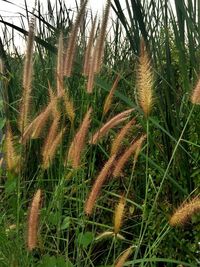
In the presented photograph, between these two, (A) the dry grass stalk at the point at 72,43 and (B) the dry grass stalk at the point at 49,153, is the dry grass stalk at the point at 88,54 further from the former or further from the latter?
(B) the dry grass stalk at the point at 49,153

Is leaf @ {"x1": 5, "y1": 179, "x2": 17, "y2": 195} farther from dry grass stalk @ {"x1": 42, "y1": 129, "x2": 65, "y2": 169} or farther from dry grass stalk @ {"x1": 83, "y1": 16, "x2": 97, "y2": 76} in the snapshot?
dry grass stalk @ {"x1": 83, "y1": 16, "x2": 97, "y2": 76}

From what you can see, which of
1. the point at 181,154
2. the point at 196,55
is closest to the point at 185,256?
the point at 181,154

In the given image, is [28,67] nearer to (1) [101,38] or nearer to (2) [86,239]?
(1) [101,38]

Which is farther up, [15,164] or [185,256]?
[15,164]

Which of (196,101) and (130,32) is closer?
(196,101)

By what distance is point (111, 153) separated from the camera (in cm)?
140

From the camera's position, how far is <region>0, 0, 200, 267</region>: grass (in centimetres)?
132

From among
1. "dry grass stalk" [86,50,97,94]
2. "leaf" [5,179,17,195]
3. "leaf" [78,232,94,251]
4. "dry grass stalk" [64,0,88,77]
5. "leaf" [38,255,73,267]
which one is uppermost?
"dry grass stalk" [64,0,88,77]

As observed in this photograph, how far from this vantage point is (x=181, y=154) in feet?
6.11

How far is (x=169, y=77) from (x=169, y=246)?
0.52 m

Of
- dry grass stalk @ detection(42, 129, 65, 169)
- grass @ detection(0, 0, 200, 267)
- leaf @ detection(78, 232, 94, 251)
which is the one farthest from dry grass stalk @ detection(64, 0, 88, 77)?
leaf @ detection(78, 232, 94, 251)

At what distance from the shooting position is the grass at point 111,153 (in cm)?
132

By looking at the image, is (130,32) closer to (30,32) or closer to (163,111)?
(163,111)

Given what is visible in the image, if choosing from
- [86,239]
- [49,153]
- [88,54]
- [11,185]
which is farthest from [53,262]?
[88,54]
